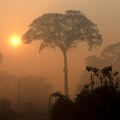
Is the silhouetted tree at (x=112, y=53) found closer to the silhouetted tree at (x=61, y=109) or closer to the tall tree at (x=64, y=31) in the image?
the tall tree at (x=64, y=31)

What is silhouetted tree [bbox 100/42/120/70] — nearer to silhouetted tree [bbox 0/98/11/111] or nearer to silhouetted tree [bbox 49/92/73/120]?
silhouetted tree [bbox 0/98/11/111]

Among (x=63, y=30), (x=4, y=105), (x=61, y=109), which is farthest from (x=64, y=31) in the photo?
(x=61, y=109)

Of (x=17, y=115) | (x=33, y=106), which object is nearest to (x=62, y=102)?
(x=17, y=115)

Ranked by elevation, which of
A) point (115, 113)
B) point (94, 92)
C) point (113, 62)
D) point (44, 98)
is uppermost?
point (113, 62)

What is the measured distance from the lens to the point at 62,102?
28.3m

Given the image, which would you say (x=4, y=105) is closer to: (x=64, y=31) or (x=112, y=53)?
(x=64, y=31)

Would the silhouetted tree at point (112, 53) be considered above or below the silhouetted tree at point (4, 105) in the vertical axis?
above

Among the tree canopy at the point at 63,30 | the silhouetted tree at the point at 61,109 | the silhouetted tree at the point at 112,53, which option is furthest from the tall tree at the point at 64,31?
the silhouetted tree at the point at 61,109

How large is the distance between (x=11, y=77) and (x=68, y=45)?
15.2 meters

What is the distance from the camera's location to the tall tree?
52.7m

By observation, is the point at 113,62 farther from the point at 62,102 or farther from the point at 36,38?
the point at 62,102

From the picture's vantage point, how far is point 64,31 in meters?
52.8

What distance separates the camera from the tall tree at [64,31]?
5266 cm

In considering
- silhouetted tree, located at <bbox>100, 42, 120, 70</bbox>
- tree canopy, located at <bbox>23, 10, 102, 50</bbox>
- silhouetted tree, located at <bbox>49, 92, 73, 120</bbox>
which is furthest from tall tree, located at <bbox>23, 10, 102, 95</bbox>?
silhouetted tree, located at <bbox>49, 92, 73, 120</bbox>
